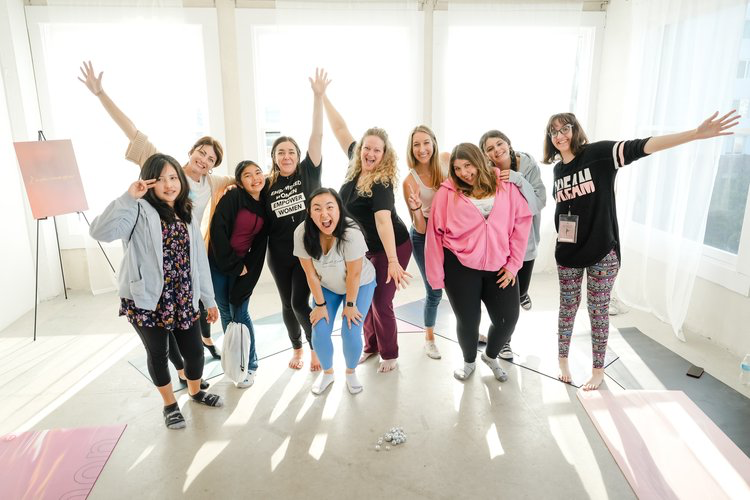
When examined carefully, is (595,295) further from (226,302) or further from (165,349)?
(165,349)

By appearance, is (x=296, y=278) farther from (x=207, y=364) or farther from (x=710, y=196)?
(x=710, y=196)

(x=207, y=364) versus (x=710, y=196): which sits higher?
(x=710, y=196)

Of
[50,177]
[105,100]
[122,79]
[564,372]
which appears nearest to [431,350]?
[564,372]

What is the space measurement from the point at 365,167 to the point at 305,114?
1913 mm

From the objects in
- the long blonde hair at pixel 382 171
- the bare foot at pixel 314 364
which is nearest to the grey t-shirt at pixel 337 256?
the long blonde hair at pixel 382 171

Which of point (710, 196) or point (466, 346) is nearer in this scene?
point (466, 346)

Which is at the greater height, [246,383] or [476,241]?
[476,241]

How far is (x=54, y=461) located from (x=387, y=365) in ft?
5.57

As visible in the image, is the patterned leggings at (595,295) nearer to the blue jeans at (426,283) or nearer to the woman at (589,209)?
the woman at (589,209)

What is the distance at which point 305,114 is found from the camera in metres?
4.20

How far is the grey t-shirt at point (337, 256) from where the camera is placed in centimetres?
237

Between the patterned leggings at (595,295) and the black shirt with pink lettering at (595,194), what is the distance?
0.06 metres

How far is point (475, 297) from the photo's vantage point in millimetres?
2520

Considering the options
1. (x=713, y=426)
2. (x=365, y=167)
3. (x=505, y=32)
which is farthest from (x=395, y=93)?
(x=713, y=426)
